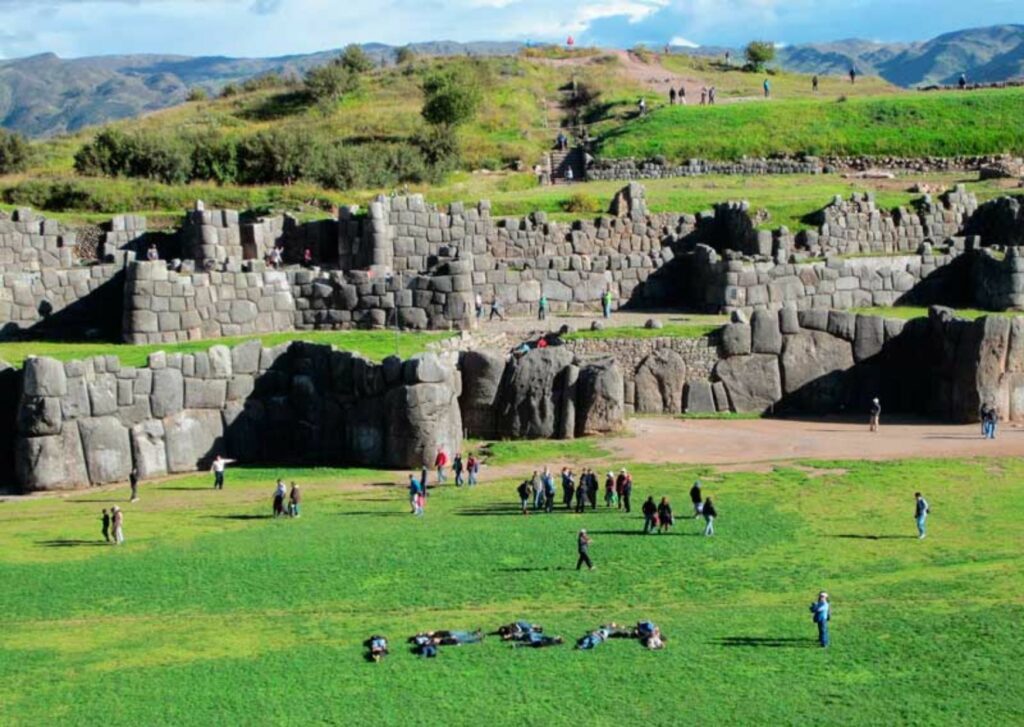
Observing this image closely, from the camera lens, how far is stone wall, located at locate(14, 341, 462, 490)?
39344 mm

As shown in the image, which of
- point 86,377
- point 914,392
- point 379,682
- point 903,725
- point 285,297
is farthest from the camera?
point 285,297

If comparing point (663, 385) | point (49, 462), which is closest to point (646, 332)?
point (663, 385)

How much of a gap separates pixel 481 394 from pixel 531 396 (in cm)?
141

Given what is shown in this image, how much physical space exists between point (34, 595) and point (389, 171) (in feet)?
137

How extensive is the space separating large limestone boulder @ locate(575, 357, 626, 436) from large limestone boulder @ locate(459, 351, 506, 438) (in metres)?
2.26

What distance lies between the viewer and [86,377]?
3997 cm

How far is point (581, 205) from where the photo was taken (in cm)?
6234

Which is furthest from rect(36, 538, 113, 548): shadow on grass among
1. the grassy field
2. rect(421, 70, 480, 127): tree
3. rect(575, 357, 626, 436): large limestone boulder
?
rect(421, 70, 480, 127): tree

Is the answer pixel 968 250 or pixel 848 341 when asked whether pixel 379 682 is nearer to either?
pixel 848 341

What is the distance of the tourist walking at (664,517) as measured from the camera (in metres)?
32.7

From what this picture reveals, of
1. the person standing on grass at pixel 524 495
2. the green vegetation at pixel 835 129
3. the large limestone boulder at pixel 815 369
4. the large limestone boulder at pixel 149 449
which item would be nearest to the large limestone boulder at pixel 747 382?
the large limestone boulder at pixel 815 369

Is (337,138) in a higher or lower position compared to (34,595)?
higher

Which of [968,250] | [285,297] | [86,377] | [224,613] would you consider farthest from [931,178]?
[224,613]

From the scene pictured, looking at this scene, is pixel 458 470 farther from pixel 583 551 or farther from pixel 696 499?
pixel 583 551
